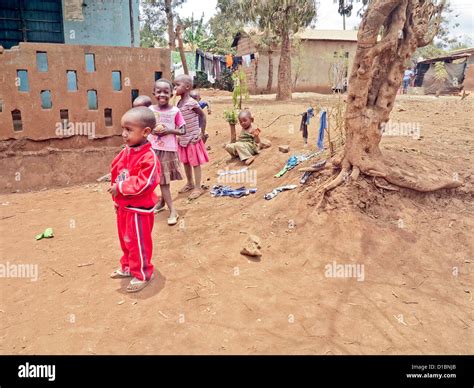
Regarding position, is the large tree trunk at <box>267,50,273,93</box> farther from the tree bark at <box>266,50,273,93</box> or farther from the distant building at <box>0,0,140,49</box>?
the distant building at <box>0,0,140,49</box>

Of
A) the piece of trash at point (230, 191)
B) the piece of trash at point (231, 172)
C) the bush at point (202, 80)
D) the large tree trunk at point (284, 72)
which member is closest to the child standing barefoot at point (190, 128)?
the piece of trash at point (230, 191)

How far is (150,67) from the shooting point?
666 centimetres

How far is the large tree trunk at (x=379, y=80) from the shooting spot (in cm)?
374

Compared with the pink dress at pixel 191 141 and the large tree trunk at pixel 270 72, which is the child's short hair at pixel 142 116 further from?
the large tree trunk at pixel 270 72

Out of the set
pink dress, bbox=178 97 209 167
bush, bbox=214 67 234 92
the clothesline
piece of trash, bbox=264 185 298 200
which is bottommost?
piece of trash, bbox=264 185 298 200

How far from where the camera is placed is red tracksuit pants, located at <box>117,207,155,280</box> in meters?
2.88

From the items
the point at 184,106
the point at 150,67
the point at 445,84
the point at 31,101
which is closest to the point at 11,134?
the point at 31,101

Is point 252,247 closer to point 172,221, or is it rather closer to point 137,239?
point 137,239

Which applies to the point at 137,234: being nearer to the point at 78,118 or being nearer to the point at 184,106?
the point at 184,106

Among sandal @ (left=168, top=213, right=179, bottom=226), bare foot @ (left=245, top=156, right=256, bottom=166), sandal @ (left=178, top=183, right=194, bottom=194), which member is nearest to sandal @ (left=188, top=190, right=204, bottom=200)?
sandal @ (left=178, top=183, right=194, bottom=194)

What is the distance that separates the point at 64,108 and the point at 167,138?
2930 mm

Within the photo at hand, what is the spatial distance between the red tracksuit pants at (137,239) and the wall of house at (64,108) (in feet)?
13.3

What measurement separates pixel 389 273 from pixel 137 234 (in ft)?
6.91

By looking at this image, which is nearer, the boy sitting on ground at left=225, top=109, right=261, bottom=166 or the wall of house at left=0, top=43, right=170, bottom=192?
the wall of house at left=0, top=43, right=170, bottom=192
